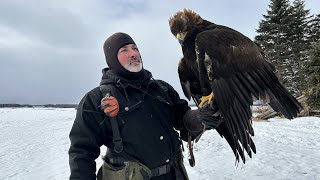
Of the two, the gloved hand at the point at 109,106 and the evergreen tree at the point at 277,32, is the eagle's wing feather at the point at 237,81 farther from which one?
the evergreen tree at the point at 277,32

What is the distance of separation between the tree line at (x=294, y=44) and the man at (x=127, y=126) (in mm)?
16576

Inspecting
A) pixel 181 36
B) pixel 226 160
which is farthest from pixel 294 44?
pixel 181 36

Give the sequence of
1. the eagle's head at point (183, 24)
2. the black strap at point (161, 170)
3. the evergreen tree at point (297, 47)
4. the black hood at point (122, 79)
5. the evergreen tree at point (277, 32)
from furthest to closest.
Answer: the evergreen tree at point (297, 47) < the evergreen tree at point (277, 32) < the eagle's head at point (183, 24) < the black hood at point (122, 79) < the black strap at point (161, 170)

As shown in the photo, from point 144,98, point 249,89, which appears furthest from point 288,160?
point 144,98

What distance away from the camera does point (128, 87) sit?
2.88 meters

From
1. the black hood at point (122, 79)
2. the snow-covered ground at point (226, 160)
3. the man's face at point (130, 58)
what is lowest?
the snow-covered ground at point (226, 160)

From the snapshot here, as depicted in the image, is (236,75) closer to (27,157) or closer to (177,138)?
(177,138)

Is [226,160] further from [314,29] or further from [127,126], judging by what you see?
[314,29]

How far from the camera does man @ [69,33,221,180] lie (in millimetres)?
2604

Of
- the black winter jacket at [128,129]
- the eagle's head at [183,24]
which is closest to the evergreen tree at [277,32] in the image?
the eagle's head at [183,24]

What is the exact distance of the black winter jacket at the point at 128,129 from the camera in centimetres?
261

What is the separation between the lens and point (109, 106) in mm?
2582

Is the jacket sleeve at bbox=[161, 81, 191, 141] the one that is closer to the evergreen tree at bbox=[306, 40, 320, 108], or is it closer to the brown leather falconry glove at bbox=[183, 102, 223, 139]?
the brown leather falconry glove at bbox=[183, 102, 223, 139]

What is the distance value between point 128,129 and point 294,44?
23519 millimetres
